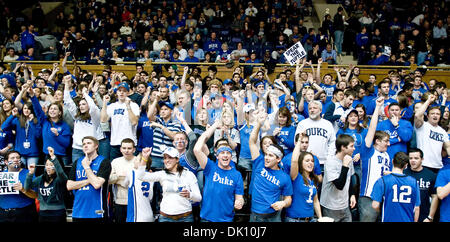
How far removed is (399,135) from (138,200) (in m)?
4.03

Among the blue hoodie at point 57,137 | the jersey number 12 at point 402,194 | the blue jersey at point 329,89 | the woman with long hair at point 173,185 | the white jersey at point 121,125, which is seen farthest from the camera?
the blue jersey at point 329,89

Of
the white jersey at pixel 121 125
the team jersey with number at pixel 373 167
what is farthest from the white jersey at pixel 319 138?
the white jersey at pixel 121 125

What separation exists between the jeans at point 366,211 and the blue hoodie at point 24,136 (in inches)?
215

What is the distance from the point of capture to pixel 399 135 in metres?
7.08

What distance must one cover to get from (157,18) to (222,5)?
282cm

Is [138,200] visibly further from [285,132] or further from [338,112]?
[338,112]

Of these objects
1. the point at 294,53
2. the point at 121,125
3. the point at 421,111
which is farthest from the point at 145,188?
the point at 294,53

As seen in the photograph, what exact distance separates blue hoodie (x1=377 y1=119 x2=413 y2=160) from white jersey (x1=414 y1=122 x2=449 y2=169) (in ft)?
0.73

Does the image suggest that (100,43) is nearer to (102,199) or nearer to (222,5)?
(222,5)

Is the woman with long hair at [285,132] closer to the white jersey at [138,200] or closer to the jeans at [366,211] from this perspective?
the jeans at [366,211]

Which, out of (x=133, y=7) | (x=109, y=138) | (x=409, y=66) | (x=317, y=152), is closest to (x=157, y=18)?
(x=133, y=7)

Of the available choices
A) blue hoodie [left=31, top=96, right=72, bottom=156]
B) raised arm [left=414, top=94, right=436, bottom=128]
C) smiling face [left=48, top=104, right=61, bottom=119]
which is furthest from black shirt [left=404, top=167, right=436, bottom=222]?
smiling face [left=48, top=104, right=61, bottom=119]

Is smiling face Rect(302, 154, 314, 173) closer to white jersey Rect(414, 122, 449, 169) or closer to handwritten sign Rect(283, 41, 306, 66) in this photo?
white jersey Rect(414, 122, 449, 169)

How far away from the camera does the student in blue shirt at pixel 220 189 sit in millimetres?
5414
